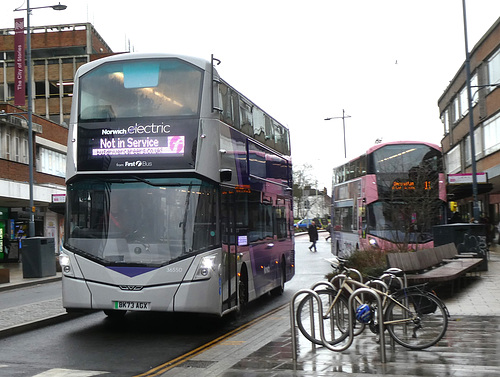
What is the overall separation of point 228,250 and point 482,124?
3583 centimetres

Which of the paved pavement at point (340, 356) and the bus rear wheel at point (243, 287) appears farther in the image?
the bus rear wheel at point (243, 287)

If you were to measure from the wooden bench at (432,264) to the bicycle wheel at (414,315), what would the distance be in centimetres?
424

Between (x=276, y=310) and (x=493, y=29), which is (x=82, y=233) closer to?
(x=276, y=310)

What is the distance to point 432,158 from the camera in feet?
73.6

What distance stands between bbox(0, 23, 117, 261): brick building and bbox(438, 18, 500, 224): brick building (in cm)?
2164

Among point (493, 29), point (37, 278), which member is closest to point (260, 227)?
point (37, 278)

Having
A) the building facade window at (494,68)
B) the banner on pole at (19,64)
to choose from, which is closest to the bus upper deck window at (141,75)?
the banner on pole at (19,64)

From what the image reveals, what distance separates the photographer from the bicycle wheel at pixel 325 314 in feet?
28.6

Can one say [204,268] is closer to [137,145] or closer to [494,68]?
[137,145]

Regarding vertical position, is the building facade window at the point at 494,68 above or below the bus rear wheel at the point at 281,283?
above

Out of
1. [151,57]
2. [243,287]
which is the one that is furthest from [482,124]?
[151,57]

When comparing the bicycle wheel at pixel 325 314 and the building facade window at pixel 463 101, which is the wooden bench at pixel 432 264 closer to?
the bicycle wheel at pixel 325 314

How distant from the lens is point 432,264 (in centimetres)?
1577

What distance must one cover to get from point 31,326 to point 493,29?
35.5m
